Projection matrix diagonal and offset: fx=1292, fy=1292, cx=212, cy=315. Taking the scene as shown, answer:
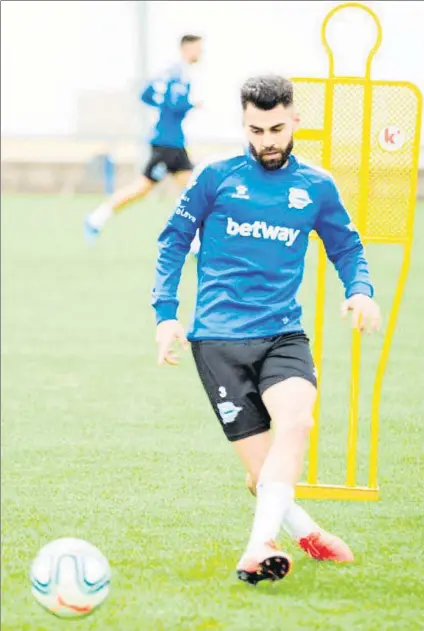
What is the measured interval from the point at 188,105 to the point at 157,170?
0.73 m

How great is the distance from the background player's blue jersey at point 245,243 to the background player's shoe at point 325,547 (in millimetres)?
620

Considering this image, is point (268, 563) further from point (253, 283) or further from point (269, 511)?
point (253, 283)

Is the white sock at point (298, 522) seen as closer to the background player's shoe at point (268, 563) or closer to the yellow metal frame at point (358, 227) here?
the background player's shoe at point (268, 563)

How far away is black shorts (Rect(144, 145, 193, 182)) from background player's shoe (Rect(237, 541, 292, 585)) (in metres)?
8.76

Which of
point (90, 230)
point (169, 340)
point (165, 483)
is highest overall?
point (169, 340)

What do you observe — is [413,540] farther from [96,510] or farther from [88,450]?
[88,450]

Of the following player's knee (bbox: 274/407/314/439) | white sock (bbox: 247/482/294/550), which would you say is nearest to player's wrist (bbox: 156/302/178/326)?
player's knee (bbox: 274/407/314/439)

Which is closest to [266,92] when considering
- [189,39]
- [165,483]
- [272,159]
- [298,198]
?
[272,159]

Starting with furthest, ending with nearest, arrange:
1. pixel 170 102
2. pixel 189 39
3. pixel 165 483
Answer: pixel 170 102 → pixel 189 39 → pixel 165 483

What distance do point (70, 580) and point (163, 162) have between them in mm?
9178

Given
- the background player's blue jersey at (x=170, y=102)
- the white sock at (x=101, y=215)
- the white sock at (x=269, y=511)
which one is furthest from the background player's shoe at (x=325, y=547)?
the background player's blue jersey at (x=170, y=102)

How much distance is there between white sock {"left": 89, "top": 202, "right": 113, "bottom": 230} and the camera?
11.9 meters

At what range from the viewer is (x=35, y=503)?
445 cm

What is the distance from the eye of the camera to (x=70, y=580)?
10.6ft
